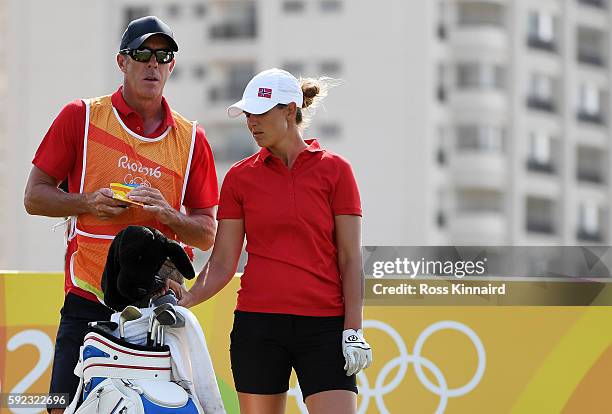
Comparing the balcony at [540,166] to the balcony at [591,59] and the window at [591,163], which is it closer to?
the window at [591,163]

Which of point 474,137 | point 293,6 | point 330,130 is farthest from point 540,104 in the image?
point 293,6

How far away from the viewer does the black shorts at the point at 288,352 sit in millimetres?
6172

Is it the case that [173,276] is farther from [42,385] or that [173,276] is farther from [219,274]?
[42,385]

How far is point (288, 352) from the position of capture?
6.27 m

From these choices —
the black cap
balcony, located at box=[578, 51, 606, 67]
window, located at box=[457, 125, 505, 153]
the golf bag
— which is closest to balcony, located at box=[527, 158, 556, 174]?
window, located at box=[457, 125, 505, 153]

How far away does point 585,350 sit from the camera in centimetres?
786

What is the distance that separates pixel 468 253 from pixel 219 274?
6.11ft

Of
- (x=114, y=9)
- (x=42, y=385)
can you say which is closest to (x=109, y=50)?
(x=114, y=9)

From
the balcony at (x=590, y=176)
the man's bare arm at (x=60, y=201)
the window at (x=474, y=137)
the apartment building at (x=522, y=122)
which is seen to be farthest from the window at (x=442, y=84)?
the man's bare arm at (x=60, y=201)

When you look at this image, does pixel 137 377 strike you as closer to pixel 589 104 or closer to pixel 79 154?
pixel 79 154

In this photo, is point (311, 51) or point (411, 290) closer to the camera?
point (411, 290)

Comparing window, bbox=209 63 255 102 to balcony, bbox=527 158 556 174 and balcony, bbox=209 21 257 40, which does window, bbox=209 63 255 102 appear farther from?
balcony, bbox=527 158 556 174

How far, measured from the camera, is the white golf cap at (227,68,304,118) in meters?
6.21

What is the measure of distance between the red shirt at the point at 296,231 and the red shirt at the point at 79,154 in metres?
0.40
